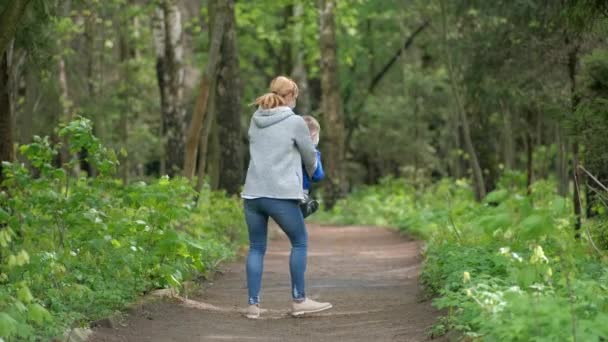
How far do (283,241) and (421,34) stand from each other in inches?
921

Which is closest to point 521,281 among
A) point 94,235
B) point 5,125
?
point 94,235

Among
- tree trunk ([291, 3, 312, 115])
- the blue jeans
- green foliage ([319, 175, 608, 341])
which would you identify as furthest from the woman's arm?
tree trunk ([291, 3, 312, 115])

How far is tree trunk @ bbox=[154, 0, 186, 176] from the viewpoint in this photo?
24.6 meters

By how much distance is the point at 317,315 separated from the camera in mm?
9922

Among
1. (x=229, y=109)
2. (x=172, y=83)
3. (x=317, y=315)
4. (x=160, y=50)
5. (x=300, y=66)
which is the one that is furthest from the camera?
(x=300, y=66)

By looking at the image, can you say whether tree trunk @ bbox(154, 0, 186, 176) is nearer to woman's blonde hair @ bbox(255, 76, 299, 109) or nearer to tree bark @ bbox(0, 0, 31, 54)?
woman's blonde hair @ bbox(255, 76, 299, 109)

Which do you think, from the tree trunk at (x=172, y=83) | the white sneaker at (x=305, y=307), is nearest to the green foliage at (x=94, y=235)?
the white sneaker at (x=305, y=307)

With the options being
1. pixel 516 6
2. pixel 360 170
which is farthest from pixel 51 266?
pixel 360 170

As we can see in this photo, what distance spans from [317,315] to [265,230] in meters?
0.97

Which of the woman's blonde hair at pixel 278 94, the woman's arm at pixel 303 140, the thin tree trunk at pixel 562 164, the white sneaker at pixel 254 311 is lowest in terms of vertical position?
the thin tree trunk at pixel 562 164

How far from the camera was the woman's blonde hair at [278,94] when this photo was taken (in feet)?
31.2

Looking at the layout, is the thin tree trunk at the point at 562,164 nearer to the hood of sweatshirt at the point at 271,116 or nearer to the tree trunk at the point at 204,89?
the tree trunk at the point at 204,89

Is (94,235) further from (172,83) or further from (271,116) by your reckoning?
(172,83)

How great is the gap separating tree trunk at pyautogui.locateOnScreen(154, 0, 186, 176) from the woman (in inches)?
583
